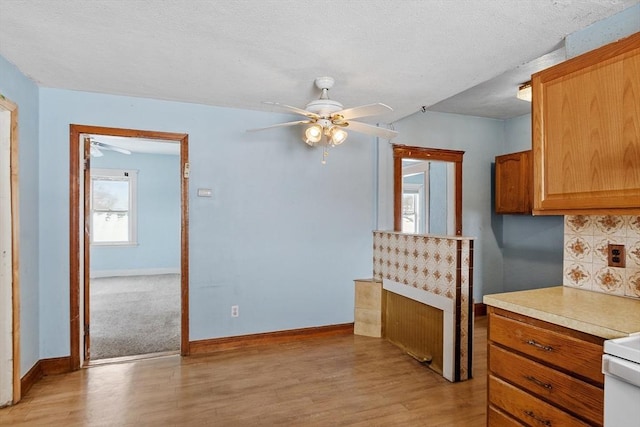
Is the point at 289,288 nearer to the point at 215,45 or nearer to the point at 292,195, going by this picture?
the point at 292,195

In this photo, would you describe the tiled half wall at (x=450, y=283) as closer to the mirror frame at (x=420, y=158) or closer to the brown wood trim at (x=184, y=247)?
the mirror frame at (x=420, y=158)

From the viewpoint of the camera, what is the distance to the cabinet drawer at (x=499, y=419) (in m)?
1.65

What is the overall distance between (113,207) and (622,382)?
26.2 ft

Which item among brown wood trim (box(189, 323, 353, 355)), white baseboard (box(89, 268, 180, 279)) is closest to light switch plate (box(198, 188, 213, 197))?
brown wood trim (box(189, 323, 353, 355))

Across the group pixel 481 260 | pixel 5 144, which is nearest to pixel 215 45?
pixel 5 144

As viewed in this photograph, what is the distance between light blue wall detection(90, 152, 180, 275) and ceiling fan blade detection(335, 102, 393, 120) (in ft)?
19.8

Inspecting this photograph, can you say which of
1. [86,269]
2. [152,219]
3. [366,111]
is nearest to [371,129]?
[366,111]

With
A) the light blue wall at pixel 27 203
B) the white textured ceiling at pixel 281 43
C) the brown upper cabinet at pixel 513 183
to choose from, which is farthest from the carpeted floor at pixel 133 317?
the brown upper cabinet at pixel 513 183

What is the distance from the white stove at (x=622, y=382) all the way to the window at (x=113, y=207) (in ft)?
25.4

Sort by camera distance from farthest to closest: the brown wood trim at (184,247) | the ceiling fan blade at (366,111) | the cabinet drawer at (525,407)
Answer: the brown wood trim at (184,247) → the ceiling fan blade at (366,111) → the cabinet drawer at (525,407)

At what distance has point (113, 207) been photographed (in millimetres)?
7113

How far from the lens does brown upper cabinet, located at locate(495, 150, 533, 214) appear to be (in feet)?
13.3

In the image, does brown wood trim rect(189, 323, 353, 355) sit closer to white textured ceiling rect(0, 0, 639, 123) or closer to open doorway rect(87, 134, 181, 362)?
white textured ceiling rect(0, 0, 639, 123)

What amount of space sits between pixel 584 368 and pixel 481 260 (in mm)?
3528
